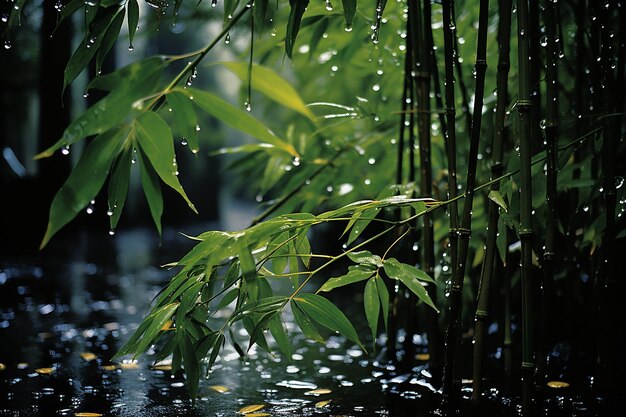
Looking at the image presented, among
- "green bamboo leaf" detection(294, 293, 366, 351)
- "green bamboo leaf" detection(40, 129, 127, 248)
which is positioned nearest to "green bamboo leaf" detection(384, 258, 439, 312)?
"green bamboo leaf" detection(294, 293, 366, 351)

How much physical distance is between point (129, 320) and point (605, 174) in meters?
1.69

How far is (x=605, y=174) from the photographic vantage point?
1.29 meters

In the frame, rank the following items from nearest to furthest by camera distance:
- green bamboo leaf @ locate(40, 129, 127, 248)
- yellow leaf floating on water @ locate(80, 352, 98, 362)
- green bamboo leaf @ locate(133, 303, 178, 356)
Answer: green bamboo leaf @ locate(40, 129, 127, 248), green bamboo leaf @ locate(133, 303, 178, 356), yellow leaf floating on water @ locate(80, 352, 98, 362)

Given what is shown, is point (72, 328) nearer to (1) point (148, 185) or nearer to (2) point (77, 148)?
(1) point (148, 185)

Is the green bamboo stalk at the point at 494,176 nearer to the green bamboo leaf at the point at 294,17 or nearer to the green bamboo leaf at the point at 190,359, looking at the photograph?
the green bamboo leaf at the point at 294,17

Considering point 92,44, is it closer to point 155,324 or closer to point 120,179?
point 120,179

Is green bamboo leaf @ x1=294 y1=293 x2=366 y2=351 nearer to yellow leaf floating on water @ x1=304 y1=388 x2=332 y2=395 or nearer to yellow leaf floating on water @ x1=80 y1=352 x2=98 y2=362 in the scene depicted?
yellow leaf floating on water @ x1=304 y1=388 x2=332 y2=395

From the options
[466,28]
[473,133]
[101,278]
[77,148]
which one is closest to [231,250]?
[473,133]

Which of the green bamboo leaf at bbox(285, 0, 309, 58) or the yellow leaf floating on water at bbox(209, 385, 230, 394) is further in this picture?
the yellow leaf floating on water at bbox(209, 385, 230, 394)

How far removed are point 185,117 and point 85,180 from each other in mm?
195

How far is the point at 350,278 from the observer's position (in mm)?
1111

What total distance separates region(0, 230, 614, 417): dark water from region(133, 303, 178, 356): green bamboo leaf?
0.15m

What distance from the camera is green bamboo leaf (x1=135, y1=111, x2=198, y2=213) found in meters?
1.01

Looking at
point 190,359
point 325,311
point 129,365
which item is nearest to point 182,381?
point 129,365
